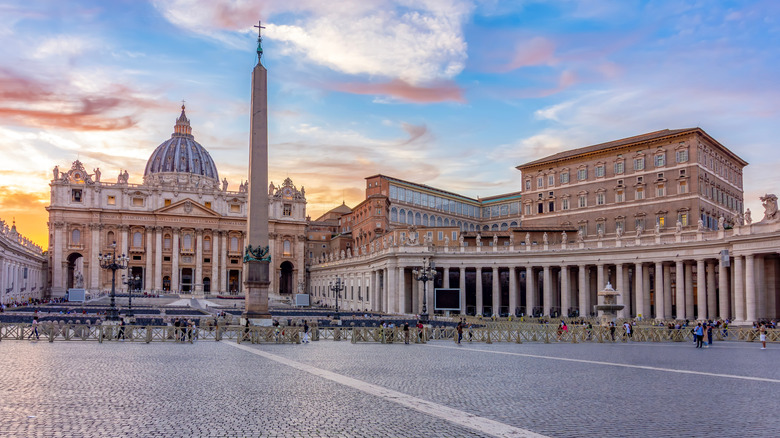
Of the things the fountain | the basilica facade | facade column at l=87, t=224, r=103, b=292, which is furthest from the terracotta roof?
facade column at l=87, t=224, r=103, b=292

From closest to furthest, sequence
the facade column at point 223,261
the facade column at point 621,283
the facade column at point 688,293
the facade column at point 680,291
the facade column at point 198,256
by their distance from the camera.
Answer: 1. the facade column at point 680,291
2. the facade column at point 688,293
3. the facade column at point 621,283
4. the facade column at point 198,256
5. the facade column at point 223,261

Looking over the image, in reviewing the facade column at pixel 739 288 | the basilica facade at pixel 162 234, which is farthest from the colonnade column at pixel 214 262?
the facade column at pixel 739 288

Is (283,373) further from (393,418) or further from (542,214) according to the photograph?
(542,214)

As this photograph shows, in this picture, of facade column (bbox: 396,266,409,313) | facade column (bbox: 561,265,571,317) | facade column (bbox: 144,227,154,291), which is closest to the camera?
facade column (bbox: 561,265,571,317)

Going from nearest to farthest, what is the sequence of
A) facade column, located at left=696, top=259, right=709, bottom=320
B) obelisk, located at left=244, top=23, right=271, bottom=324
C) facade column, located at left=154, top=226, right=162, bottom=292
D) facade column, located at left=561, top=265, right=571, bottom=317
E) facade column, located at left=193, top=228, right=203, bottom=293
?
obelisk, located at left=244, top=23, right=271, bottom=324 < facade column, located at left=696, top=259, right=709, bottom=320 < facade column, located at left=561, top=265, right=571, bottom=317 < facade column, located at left=154, top=226, right=162, bottom=292 < facade column, located at left=193, top=228, right=203, bottom=293

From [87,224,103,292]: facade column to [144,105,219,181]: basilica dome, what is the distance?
36312 millimetres

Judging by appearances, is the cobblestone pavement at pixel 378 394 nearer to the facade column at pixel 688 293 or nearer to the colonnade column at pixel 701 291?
the colonnade column at pixel 701 291

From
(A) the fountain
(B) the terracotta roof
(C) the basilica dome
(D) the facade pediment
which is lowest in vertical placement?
(A) the fountain

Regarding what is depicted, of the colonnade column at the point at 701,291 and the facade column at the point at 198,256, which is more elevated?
the facade column at the point at 198,256

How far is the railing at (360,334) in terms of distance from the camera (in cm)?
3056

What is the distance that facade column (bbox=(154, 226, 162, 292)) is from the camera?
117375mm

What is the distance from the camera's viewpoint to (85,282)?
366ft

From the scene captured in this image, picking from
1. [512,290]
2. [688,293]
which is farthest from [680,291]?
[512,290]

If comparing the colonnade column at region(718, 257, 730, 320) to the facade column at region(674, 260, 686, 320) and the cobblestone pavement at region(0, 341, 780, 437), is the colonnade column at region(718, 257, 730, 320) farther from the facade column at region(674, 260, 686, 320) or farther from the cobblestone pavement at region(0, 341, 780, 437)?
the cobblestone pavement at region(0, 341, 780, 437)
